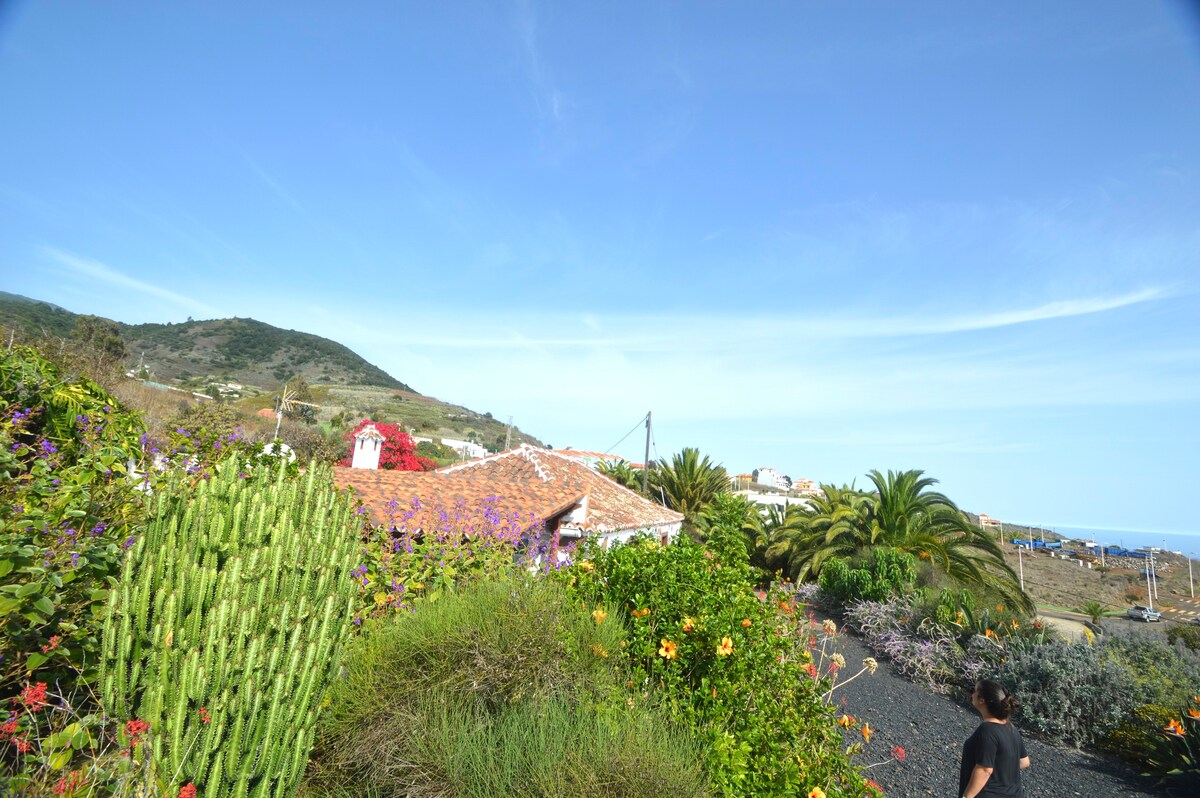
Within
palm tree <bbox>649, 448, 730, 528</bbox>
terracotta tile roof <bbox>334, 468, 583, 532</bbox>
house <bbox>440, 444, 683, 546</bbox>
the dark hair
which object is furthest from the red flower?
palm tree <bbox>649, 448, 730, 528</bbox>

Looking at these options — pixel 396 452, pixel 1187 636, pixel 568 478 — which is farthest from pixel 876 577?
pixel 396 452

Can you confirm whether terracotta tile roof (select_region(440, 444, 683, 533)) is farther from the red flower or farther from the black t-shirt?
the red flower

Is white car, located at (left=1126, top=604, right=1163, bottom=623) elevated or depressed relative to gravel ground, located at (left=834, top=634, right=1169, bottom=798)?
depressed

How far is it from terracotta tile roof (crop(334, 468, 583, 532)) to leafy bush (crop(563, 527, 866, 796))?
7.43 feet

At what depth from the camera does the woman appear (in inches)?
177

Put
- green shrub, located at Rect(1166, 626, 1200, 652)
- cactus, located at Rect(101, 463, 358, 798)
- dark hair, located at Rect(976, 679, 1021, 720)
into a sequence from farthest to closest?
green shrub, located at Rect(1166, 626, 1200, 652) → dark hair, located at Rect(976, 679, 1021, 720) → cactus, located at Rect(101, 463, 358, 798)

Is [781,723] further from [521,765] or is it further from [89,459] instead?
[89,459]

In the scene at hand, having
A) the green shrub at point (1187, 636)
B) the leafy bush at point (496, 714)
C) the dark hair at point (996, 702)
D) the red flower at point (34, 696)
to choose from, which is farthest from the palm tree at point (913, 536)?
the red flower at point (34, 696)

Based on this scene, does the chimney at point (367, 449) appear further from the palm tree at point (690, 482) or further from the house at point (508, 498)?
the palm tree at point (690, 482)

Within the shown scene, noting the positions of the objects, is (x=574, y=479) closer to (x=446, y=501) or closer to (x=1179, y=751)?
(x=446, y=501)

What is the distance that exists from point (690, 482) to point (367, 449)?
15194 mm

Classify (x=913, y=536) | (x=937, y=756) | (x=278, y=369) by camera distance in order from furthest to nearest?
(x=278, y=369) → (x=913, y=536) → (x=937, y=756)

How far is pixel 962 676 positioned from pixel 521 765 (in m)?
9.46

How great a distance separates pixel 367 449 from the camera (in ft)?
68.9
